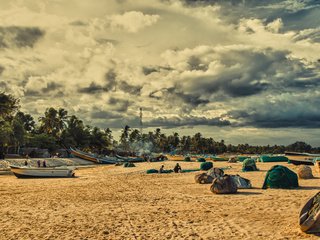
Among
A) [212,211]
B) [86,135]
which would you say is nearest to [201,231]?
[212,211]

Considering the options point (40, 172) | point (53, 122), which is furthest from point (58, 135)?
point (40, 172)

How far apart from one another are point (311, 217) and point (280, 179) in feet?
32.3

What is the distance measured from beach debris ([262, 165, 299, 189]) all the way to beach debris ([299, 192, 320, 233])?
30.9 ft

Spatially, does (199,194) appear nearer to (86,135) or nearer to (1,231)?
A: (1,231)

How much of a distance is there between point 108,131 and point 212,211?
131m

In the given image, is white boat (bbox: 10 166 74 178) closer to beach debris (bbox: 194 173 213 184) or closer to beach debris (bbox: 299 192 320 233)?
beach debris (bbox: 194 173 213 184)

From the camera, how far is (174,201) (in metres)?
15.1

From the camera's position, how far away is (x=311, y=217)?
8.44 m

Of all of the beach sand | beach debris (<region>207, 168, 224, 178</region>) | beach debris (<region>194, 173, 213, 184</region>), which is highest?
beach debris (<region>207, 168, 224, 178</region>)

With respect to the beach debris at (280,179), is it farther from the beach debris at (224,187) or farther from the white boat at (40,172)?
the white boat at (40,172)

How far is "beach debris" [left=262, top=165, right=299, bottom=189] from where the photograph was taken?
17.9 metres

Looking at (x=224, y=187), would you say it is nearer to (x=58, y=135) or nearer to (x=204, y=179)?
(x=204, y=179)

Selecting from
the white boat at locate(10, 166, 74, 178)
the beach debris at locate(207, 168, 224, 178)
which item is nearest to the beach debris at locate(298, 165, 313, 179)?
the beach debris at locate(207, 168, 224, 178)

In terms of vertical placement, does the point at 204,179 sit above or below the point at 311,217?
below
